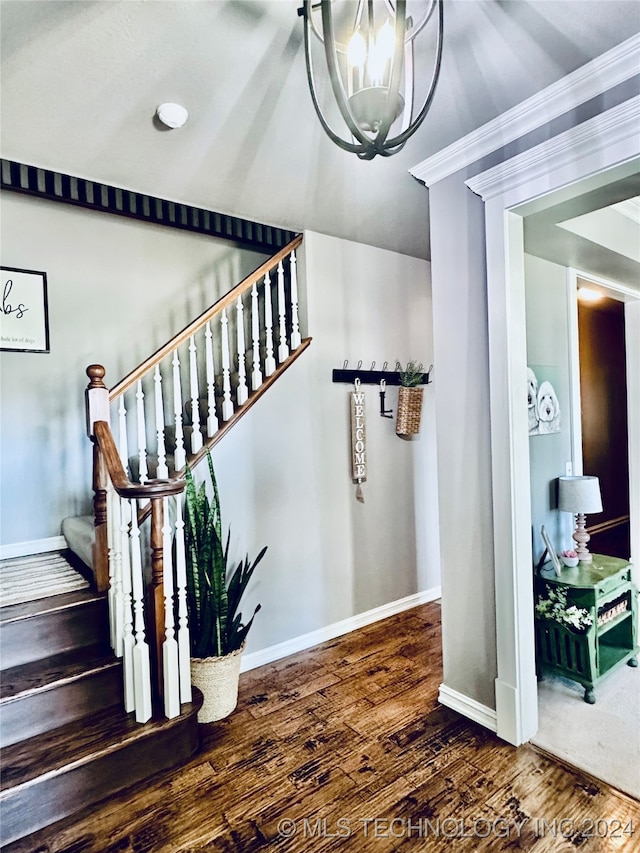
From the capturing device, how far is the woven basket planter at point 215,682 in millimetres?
2350

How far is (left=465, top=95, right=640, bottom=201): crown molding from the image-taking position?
1.71m

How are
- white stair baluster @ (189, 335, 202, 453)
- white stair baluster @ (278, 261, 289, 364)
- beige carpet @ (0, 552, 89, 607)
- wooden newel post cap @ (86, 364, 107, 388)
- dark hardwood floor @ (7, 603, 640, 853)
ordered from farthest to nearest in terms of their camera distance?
white stair baluster @ (278, 261, 289, 364) < white stair baluster @ (189, 335, 202, 453) < wooden newel post cap @ (86, 364, 107, 388) < beige carpet @ (0, 552, 89, 607) < dark hardwood floor @ (7, 603, 640, 853)

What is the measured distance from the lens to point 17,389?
2898mm

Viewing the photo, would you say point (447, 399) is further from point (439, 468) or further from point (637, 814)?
point (637, 814)

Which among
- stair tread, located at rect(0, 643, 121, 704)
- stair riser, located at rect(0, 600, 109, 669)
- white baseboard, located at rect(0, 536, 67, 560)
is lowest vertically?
stair tread, located at rect(0, 643, 121, 704)

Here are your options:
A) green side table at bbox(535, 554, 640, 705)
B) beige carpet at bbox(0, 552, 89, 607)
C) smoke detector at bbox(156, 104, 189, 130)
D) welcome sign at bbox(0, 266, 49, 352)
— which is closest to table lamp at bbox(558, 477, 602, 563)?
green side table at bbox(535, 554, 640, 705)

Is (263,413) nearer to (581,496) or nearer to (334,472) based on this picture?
(334,472)

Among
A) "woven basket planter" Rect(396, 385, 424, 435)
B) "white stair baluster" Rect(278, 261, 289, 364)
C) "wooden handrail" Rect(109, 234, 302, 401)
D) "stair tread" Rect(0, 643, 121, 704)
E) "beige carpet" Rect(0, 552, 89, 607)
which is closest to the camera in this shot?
"stair tread" Rect(0, 643, 121, 704)

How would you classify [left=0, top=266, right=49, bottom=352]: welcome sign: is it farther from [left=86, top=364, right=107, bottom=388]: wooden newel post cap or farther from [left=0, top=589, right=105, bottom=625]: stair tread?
[left=0, top=589, right=105, bottom=625]: stair tread

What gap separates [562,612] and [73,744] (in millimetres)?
2365

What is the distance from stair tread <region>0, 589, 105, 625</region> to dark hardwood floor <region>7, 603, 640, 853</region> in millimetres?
800

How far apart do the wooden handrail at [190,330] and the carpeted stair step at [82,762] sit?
5.02ft

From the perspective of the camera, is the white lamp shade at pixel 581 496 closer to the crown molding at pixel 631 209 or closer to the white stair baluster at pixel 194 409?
the crown molding at pixel 631 209

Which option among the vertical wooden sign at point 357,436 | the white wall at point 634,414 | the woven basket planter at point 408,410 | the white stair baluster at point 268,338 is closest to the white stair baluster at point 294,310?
the white stair baluster at point 268,338
